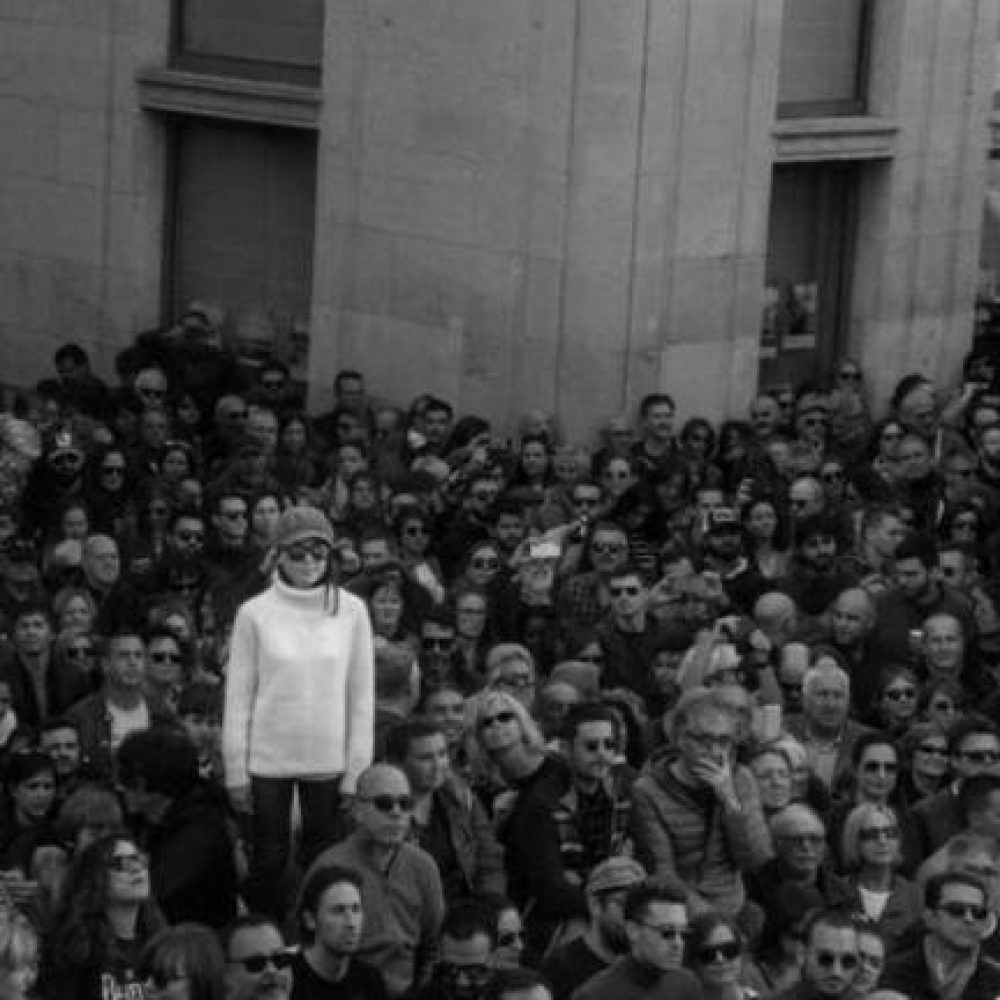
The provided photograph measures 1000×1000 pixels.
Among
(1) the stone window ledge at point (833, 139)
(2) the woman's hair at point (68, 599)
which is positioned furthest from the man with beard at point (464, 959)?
(1) the stone window ledge at point (833, 139)

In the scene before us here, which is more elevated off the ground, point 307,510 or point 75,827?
point 307,510

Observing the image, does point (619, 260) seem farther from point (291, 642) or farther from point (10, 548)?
point (291, 642)

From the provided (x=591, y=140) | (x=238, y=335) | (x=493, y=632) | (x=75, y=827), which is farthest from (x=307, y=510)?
(x=238, y=335)

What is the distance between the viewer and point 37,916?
14969 mm

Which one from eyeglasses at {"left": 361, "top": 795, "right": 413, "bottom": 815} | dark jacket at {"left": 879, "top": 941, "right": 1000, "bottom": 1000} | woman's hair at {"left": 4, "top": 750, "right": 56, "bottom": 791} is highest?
eyeglasses at {"left": 361, "top": 795, "right": 413, "bottom": 815}

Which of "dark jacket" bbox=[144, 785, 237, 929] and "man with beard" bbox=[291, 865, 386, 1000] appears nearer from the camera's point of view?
"man with beard" bbox=[291, 865, 386, 1000]

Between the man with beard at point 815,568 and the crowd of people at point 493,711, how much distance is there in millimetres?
33

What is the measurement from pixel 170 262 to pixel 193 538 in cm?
785

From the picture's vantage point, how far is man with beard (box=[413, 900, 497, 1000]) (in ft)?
48.4

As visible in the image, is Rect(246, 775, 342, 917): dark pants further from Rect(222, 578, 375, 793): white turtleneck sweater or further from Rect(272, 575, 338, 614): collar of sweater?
Rect(272, 575, 338, 614): collar of sweater

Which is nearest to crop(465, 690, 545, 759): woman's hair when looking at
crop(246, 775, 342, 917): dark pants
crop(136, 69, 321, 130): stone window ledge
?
crop(246, 775, 342, 917): dark pants

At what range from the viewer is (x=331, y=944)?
1459 cm

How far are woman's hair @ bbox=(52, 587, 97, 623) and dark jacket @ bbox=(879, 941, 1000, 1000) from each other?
624 cm

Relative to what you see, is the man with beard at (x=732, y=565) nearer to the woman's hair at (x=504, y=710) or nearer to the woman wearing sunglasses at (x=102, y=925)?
the woman's hair at (x=504, y=710)
